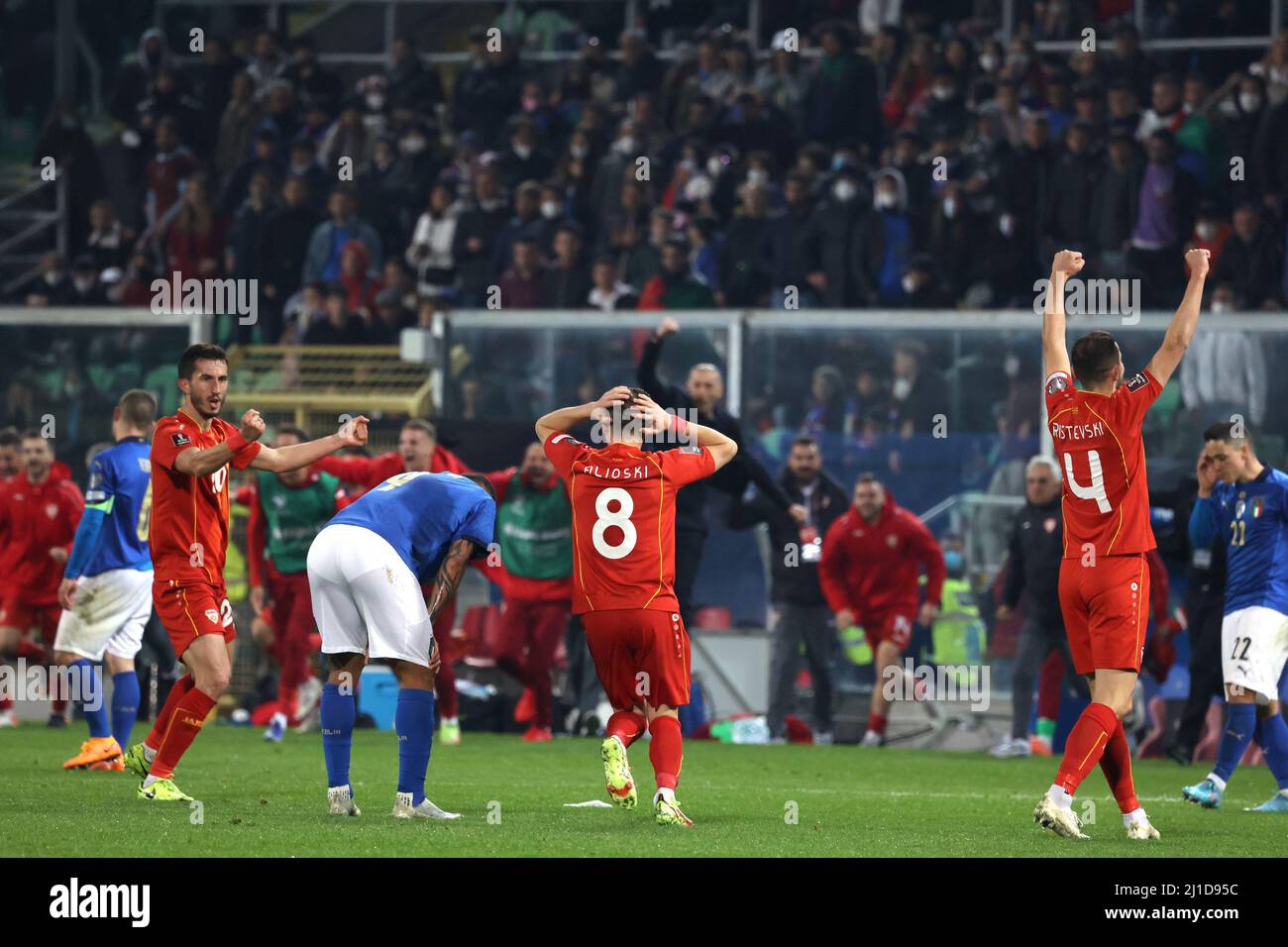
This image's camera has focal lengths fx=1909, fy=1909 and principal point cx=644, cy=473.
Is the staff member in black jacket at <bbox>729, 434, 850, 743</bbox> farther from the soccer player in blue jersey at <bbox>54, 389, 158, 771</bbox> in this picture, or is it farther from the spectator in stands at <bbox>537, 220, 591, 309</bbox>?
the soccer player in blue jersey at <bbox>54, 389, 158, 771</bbox>

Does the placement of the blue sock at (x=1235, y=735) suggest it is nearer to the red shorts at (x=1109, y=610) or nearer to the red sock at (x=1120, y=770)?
the red sock at (x=1120, y=770)

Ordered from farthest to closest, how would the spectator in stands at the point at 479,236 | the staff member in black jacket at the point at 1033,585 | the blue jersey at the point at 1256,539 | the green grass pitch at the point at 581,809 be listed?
1. the spectator in stands at the point at 479,236
2. the staff member in black jacket at the point at 1033,585
3. the blue jersey at the point at 1256,539
4. the green grass pitch at the point at 581,809

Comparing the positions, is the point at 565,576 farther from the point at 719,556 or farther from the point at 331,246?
the point at 331,246

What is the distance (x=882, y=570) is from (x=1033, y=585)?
124 centimetres

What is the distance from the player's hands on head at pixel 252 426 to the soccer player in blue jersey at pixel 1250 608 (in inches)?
215

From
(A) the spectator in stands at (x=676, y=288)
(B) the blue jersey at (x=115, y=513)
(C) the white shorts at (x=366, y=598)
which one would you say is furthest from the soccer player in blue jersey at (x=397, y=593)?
(A) the spectator in stands at (x=676, y=288)

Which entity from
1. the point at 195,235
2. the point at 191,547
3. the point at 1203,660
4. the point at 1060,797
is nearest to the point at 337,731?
the point at 191,547

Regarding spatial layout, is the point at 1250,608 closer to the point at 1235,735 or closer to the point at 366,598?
the point at 1235,735

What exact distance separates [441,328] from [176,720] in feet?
28.3

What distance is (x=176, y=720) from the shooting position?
30.5ft

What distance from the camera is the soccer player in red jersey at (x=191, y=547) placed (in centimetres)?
922

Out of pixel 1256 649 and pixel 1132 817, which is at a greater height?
pixel 1256 649

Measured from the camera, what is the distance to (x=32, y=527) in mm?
15977

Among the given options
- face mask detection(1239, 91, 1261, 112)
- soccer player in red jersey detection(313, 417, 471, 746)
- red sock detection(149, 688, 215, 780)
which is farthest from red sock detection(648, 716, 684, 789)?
face mask detection(1239, 91, 1261, 112)
